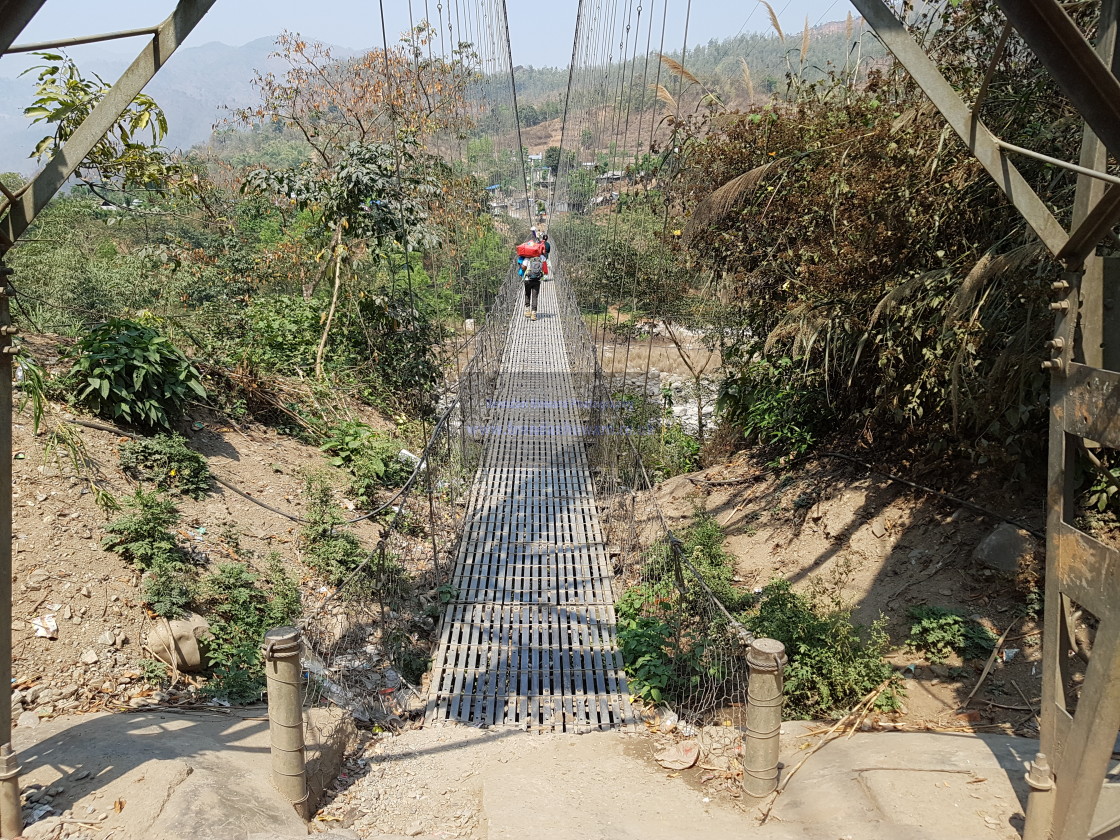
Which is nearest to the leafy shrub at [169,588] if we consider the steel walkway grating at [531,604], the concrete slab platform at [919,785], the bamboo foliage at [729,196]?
the steel walkway grating at [531,604]

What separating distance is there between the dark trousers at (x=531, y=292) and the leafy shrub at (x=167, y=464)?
26.4 ft

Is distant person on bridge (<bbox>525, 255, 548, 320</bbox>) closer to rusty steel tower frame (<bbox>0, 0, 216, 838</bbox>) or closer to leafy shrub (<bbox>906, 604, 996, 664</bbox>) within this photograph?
leafy shrub (<bbox>906, 604, 996, 664</bbox>)

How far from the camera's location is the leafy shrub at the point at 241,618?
9.47 feet

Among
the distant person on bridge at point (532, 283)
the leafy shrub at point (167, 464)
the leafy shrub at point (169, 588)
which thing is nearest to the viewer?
the leafy shrub at point (169, 588)

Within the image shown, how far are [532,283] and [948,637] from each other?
9371 mm

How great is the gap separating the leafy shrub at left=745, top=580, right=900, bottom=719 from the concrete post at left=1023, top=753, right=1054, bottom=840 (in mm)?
958

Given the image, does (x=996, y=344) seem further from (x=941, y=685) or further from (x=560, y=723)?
(x=560, y=723)

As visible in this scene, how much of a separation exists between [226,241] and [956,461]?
6.87 meters

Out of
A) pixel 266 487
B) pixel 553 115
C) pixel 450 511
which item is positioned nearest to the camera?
pixel 266 487

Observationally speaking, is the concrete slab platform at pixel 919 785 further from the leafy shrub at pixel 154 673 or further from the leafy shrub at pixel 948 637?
the leafy shrub at pixel 154 673

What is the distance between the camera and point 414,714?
3.14 meters

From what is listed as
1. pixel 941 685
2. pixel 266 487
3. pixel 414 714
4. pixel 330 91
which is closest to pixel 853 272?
pixel 941 685

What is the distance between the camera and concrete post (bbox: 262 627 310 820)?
2.10 metres

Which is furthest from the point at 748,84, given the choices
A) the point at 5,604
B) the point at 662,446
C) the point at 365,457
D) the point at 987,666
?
the point at 5,604
